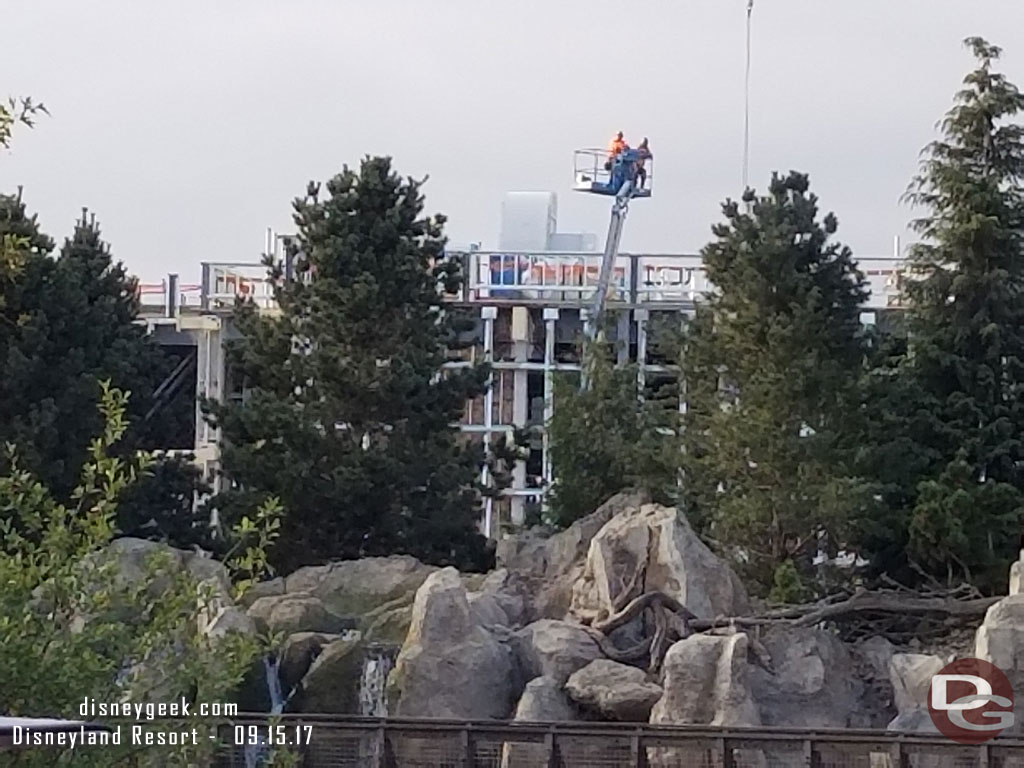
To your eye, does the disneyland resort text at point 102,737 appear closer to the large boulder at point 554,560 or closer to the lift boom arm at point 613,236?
the large boulder at point 554,560

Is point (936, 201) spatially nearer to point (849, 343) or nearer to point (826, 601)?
point (849, 343)

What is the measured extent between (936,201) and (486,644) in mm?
9727

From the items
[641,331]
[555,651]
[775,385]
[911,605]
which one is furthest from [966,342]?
[641,331]

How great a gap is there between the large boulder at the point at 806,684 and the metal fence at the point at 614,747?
270cm

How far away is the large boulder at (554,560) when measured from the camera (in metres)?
19.5

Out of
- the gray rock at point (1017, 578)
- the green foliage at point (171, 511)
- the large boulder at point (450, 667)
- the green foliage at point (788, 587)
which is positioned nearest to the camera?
the large boulder at point (450, 667)

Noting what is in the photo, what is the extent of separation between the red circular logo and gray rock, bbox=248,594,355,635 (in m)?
6.31

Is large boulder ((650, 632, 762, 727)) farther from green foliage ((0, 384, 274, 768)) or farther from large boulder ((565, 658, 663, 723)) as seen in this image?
green foliage ((0, 384, 274, 768))

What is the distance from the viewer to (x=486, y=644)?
1742 centimetres

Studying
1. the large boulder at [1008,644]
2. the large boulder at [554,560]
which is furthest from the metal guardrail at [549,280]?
the large boulder at [1008,644]

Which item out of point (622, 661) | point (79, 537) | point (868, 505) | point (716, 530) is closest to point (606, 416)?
point (716, 530)

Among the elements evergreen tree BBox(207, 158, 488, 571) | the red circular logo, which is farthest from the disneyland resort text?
evergreen tree BBox(207, 158, 488, 571)

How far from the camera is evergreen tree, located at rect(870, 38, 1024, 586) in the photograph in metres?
22.0

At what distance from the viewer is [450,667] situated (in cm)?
1719
